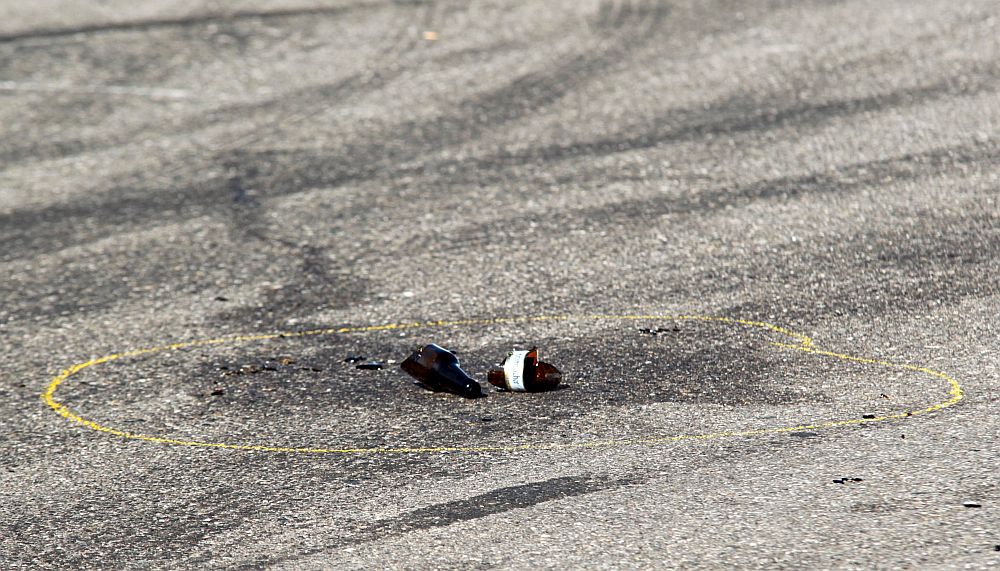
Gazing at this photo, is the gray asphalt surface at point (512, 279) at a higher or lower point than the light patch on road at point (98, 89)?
lower

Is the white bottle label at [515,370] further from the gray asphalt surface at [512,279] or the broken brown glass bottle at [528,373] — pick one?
the gray asphalt surface at [512,279]

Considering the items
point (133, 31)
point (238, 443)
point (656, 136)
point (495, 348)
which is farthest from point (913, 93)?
point (133, 31)

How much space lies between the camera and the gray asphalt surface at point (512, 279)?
5395 mm

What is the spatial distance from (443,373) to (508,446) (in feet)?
2.37

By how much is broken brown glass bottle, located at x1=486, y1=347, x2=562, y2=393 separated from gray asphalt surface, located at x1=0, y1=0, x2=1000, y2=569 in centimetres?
9

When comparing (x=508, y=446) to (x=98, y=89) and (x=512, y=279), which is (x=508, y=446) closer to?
(x=512, y=279)

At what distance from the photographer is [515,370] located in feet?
21.5

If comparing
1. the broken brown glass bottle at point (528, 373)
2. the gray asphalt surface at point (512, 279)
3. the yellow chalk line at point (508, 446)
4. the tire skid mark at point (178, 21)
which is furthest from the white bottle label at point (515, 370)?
the tire skid mark at point (178, 21)

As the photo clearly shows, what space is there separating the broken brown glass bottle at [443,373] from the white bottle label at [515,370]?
0.16 metres

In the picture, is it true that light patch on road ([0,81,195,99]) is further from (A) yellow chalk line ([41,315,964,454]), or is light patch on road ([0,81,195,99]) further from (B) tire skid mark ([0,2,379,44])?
(A) yellow chalk line ([41,315,964,454])

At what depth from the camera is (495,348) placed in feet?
23.6

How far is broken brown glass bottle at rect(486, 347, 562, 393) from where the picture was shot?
6559 mm

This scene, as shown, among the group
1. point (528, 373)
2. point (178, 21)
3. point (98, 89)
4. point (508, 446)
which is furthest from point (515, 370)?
point (178, 21)

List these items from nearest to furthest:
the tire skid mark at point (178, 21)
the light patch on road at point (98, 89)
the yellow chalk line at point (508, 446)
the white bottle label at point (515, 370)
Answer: the yellow chalk line at point (508, 446)
the white bottle label at point (515, 370)
the light patch on road at point (98, 89)
the tire skid mark at point (178, 21)
